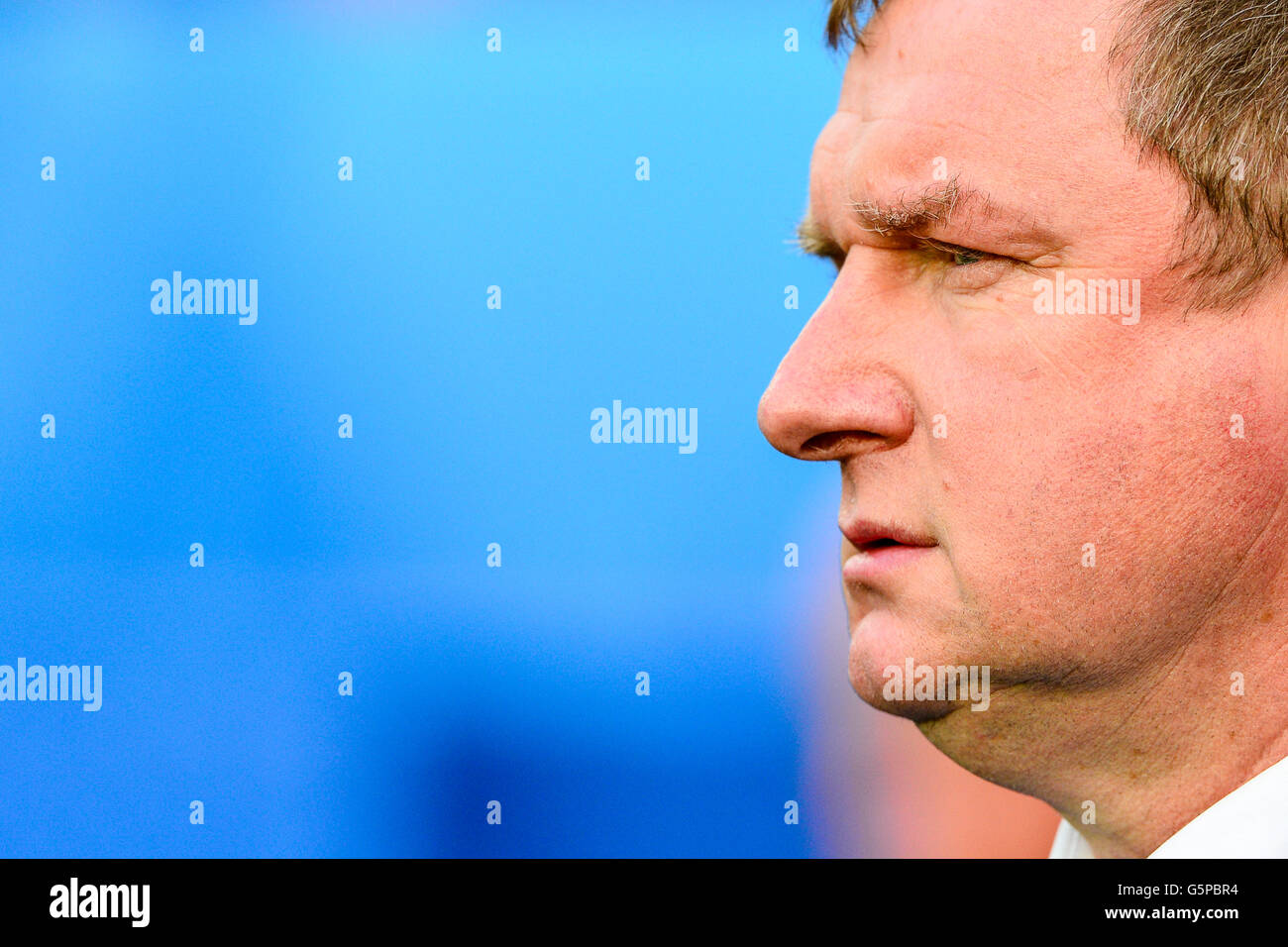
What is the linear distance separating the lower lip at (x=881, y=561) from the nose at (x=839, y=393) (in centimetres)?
10

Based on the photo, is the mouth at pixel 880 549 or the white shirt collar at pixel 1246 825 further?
the mouth at pixel 880 549

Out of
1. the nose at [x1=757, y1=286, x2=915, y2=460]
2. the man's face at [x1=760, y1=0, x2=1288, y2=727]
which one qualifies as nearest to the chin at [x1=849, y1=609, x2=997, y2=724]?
the man's face at [x1=760, y1=0, x2=1288, y2=727]

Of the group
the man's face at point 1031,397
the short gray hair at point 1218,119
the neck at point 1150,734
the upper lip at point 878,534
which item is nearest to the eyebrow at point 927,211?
the man's face at point 1031,397

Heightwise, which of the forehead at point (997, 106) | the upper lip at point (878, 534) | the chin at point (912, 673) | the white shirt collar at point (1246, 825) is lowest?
the white shirt collar at point (1246, 825)

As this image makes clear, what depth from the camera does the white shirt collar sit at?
0.89 meters

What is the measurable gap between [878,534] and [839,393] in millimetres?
144

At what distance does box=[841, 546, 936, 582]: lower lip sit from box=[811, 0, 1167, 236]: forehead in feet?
1.12

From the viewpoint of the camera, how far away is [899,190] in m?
1.04

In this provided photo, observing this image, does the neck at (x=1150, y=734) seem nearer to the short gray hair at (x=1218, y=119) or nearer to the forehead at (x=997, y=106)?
the short gray hair at (x=1218, y=119)

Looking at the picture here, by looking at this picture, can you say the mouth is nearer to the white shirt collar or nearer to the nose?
the nose

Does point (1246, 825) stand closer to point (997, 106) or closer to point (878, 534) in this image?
point (878, 534)

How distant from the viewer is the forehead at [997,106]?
0.95 meters
